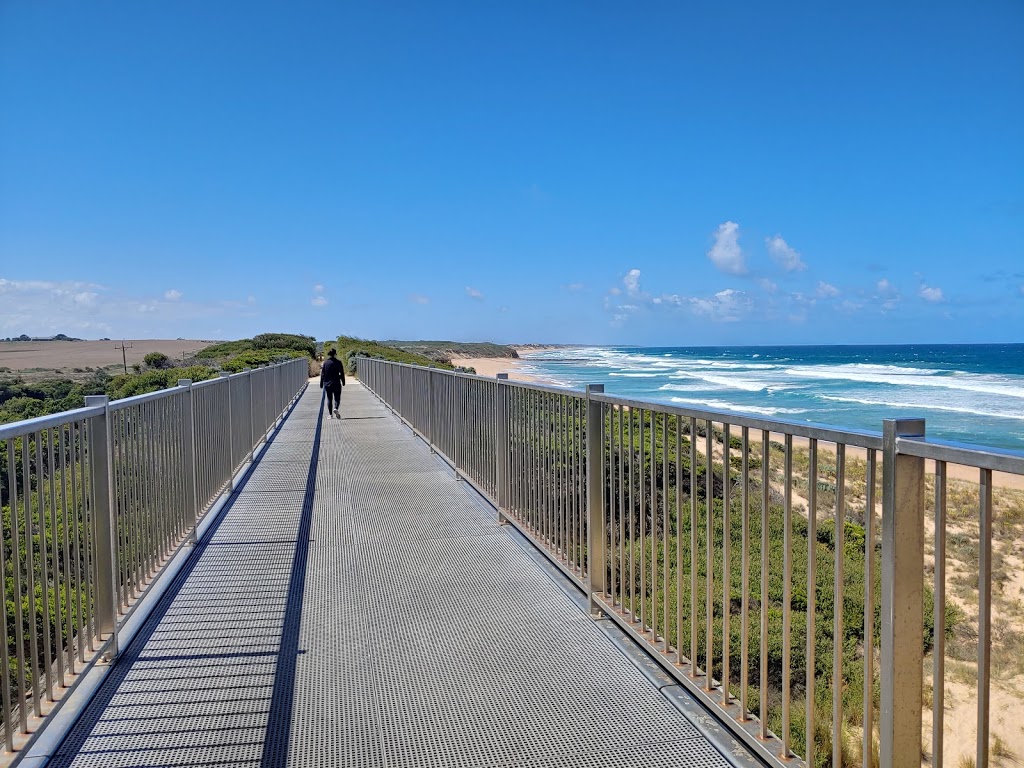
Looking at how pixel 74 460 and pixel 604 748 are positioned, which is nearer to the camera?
pixel 604 748

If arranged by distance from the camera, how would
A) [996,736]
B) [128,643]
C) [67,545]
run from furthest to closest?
[996,736], [128,643], [67,545]

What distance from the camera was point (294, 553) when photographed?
18.7 feet

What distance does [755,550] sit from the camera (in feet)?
23.0

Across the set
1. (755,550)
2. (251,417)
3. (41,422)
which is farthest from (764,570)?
(251,417)

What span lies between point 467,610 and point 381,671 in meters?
0.93

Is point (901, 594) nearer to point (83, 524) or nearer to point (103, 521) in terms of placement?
point (83, 524)

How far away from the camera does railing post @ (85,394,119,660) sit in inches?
144

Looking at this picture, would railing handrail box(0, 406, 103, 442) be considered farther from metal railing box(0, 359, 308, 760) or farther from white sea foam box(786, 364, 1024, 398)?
white sea foam box(786, 364, 1024, 398)

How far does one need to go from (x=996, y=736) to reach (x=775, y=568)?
293 cm

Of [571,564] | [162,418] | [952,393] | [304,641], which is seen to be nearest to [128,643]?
[304,641]

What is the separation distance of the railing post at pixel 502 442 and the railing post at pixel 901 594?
13.8 feet

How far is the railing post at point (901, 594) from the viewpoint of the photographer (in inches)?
78.5

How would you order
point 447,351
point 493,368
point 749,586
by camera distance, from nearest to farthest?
point 749,586, point 493,368, point 447,351

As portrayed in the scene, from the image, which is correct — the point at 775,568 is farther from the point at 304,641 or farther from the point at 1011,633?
the point at 304,641
